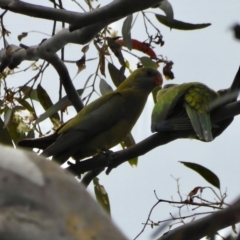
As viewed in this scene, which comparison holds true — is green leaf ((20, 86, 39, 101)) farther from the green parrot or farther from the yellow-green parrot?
the yellow-green parrot

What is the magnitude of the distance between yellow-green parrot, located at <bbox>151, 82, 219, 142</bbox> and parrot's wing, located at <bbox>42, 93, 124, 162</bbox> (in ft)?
1.76

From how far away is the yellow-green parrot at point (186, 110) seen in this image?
2482mm

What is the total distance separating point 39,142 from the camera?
3.00 m

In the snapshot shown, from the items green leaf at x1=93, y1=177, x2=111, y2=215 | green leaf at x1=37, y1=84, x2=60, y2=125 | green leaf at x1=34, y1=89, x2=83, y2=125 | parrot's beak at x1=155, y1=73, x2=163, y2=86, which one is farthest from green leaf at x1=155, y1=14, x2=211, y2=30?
parrot's beak at x1=155, y1=73, x2=163, y2=86

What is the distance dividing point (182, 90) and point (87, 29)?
68 centimetres

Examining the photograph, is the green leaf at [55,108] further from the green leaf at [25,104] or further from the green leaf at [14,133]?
the green leaf at [14,133]

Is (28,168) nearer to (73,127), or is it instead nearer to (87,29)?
(87,29)

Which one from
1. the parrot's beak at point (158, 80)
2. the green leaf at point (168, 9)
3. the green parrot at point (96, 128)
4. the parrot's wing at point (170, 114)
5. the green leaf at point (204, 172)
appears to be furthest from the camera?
the parrot's beak at point (158, 80)

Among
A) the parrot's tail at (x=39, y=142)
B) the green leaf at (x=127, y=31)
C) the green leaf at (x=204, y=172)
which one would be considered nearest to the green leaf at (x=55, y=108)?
the parrot's tail at (x=39, y=142)

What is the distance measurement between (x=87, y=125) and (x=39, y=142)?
421 mm

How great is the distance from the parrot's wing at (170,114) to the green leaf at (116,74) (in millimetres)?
469

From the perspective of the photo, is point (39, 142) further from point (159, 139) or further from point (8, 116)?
point (159, 139)

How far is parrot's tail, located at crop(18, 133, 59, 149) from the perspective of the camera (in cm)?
286

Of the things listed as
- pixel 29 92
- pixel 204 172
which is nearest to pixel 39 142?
pixel 29 92
